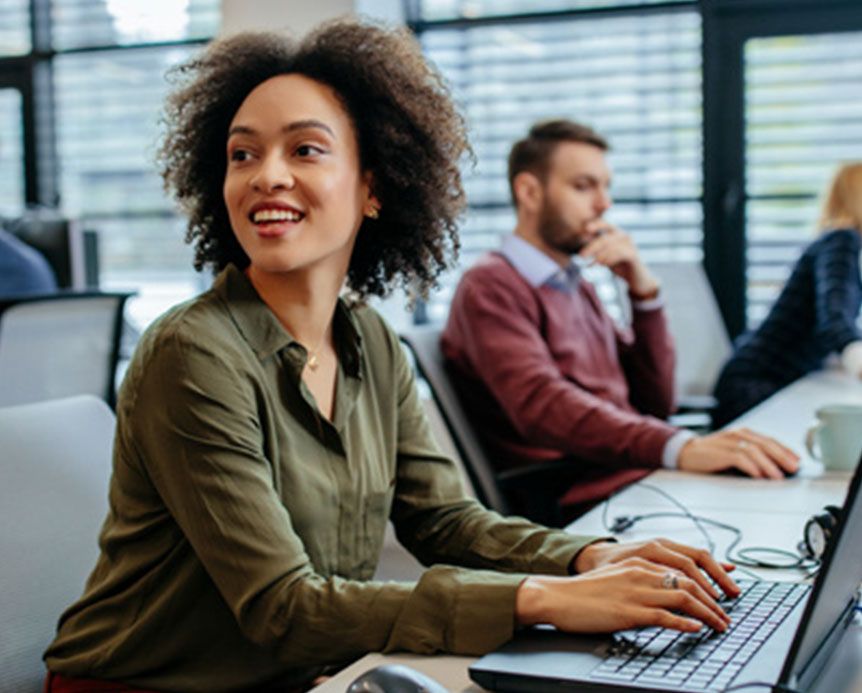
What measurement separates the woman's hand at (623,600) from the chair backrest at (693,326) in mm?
2978

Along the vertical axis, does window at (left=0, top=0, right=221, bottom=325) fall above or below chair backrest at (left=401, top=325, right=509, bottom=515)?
above

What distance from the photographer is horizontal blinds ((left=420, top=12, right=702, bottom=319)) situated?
478cm

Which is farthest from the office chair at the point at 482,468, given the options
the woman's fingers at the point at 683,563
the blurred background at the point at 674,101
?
the blurred background at the point at 674,101

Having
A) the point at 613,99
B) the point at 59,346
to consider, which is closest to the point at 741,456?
the point at 59,346

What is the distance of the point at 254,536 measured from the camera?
4.15 ft

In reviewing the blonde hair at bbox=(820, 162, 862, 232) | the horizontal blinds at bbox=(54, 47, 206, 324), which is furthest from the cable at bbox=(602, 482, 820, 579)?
the horizontal blinds at bbox=(54, 47, 206, 324)

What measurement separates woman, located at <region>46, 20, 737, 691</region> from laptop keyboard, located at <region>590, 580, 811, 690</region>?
22mm

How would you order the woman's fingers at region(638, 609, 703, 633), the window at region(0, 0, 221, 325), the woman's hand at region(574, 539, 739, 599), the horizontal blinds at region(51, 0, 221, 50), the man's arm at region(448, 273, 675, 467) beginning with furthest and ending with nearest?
the window at region(0, 0, 221, 325) → the horizontal blinds at region(51, 0, 221, 50) → the man's arm at region(448, 273, 675, 467) → the woman's hand at region(574, 539, 739, 599) → the woman's fingers at region(638, 609, 703, 633)

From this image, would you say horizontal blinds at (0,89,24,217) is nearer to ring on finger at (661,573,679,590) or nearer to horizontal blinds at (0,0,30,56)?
horizontal blinds at (0,0,30,56)

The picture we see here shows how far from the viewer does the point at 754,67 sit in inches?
184

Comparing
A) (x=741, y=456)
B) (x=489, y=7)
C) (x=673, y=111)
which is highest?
(x=489, y=7)

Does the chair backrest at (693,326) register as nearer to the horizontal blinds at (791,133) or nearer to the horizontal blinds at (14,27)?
the horizontal blinds at (791,133)

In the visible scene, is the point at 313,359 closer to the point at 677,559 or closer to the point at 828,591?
the point at 677,559

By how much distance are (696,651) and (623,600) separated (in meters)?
0.08
